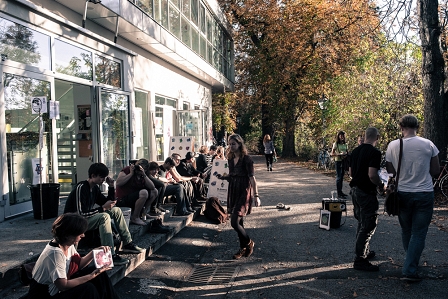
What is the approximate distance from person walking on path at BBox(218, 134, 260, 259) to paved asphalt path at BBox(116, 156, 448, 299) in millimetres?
328

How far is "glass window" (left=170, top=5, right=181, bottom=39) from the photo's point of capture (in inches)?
559

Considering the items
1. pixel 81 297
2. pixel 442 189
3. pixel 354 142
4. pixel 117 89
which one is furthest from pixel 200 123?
pixel 81 297

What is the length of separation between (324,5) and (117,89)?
1928cm

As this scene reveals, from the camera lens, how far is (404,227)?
529 centimetres

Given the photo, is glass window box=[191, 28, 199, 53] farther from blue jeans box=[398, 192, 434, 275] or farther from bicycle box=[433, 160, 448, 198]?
blue jeans box=[398, 192, 434, 275]

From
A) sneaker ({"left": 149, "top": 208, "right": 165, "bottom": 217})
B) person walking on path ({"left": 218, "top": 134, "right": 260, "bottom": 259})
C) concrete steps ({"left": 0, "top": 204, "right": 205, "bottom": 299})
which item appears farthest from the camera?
sneaker ({"left": 149, "top": 208, "right": 165, "bottom": 217})

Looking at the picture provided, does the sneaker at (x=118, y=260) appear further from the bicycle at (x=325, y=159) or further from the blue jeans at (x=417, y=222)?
the bicycle at (x=325, y=159)

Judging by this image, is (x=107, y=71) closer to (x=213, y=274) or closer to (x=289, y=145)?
(x=213, y=274)

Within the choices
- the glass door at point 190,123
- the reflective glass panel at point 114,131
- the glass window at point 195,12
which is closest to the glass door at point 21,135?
the reflective glass panel at point 114,131

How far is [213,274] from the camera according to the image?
584cm

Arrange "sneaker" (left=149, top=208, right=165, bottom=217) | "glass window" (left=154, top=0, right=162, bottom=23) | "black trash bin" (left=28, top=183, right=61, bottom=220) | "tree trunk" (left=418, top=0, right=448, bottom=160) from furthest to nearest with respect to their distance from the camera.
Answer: "glass window" (left=154, top=0, right=162, bottom=23)
"tree trunk" (left=418, top=0, right=448, bottom=160)
"sneaker" (left=149, top=208, right=165, bottom=217)
"black trash bin" (left=28, top=183, right=61, bottom=220)

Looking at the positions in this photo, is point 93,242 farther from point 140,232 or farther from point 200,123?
point 200,123

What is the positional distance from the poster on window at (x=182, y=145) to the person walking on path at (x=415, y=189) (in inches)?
329

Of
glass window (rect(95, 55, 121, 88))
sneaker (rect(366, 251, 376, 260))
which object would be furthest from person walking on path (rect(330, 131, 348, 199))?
glass window (rect(95, 55, 121, 88))
